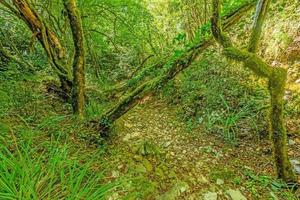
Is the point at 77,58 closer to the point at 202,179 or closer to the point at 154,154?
the point at 154,154

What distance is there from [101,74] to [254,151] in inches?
131

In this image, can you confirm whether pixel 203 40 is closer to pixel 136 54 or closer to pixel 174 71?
pixel 174 71

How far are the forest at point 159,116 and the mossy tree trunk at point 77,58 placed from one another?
0.01 m

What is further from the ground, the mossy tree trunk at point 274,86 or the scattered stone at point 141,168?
the mossy tree trunk at point 274,86

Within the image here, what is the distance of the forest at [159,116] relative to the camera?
73.4 inches

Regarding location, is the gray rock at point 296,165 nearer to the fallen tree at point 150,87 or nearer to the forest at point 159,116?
the forest at point 159,116

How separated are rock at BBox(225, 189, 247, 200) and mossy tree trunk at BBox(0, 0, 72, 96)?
7.25ft

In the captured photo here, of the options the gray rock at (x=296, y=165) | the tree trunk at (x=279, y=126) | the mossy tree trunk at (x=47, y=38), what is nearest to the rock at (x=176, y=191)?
the tree trunk at (x=279, y=126)

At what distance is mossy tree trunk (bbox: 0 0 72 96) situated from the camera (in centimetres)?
259

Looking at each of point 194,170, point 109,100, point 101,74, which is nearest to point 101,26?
point 101,74

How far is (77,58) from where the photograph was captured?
Answer: 8.17 feet

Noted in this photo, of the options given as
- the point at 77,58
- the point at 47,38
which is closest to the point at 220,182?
the point at 77,58

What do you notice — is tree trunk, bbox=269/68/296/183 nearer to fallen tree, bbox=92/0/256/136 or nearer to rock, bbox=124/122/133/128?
fallen tree, bbox=92/0/256/136

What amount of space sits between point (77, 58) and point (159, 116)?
162 cm
